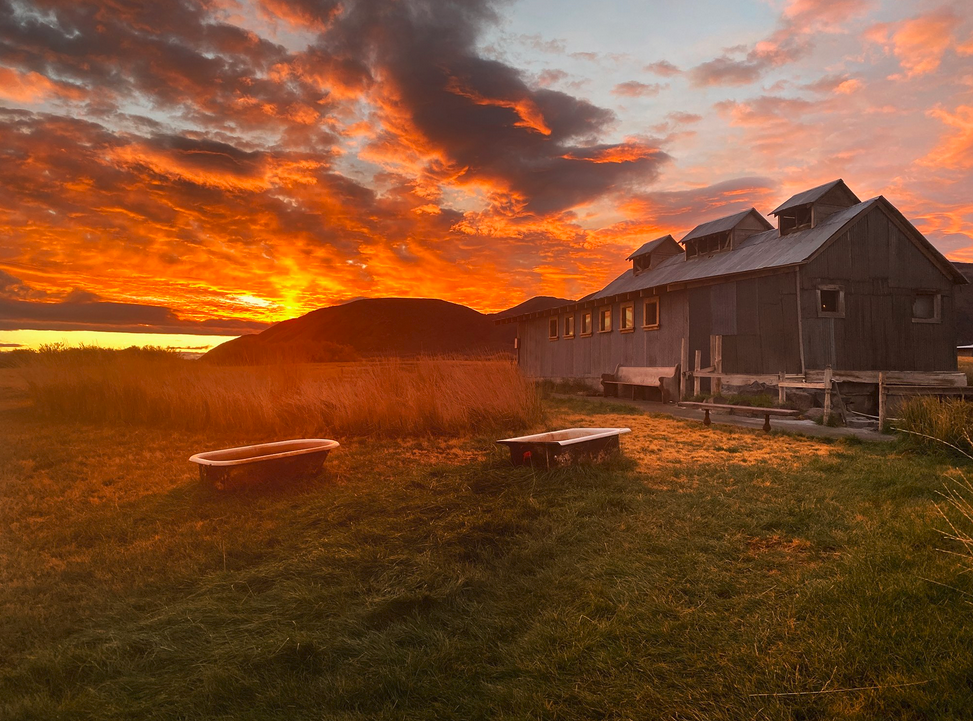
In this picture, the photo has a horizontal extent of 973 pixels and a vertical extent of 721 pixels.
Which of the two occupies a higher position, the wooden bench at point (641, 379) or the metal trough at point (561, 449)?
the wooden bench at point (641, 379)

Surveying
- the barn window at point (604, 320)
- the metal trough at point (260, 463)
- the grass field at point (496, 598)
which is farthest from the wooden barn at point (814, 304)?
the metal trough at point (260, 463)

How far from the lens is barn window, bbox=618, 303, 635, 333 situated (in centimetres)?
2142

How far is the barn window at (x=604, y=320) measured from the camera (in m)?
23.0

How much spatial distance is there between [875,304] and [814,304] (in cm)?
224

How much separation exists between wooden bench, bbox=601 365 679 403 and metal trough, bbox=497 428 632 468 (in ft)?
35.8

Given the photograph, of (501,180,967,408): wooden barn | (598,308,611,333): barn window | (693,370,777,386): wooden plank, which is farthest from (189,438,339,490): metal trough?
(598,308,611,333): barn window

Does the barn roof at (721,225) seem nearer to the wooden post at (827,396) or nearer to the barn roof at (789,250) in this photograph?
the barn roof at (789,250)

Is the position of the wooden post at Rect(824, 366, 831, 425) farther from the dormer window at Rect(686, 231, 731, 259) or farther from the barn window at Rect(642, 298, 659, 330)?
the dormer window at Rect(686, 231, 731, 259)

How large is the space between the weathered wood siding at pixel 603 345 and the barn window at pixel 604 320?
0.20m

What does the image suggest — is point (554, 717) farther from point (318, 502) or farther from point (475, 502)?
point (318, 502)

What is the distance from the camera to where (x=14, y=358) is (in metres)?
20.5

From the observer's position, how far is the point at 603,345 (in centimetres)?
2320

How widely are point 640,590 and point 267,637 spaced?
8.41 ft

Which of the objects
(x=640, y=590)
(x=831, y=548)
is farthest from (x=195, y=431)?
(x=831, y=548)
